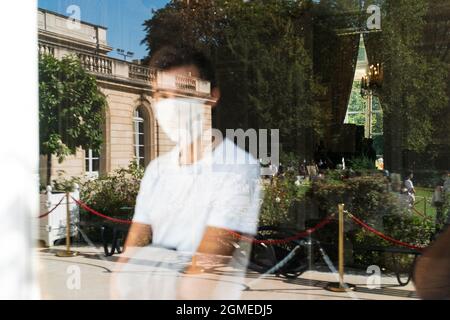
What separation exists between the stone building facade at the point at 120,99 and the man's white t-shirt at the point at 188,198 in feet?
0.21

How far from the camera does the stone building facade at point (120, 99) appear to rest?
5.78ft

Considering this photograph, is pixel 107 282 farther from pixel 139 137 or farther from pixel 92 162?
pixel 139 137

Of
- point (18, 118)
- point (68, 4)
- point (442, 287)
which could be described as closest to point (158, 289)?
point (18, 118)

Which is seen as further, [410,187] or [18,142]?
[410,187]

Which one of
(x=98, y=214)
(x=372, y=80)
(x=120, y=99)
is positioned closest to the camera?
(x=120, y=99)

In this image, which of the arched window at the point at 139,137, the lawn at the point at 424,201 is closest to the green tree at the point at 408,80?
the lawn at the point at 424,201

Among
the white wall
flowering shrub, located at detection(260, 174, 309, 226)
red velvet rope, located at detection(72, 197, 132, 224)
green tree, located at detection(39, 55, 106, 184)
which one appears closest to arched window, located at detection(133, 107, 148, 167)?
green tree, located at detection(39, 55, 106, 184)

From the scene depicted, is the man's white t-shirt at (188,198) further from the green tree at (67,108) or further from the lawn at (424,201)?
the lawn at (424,201)

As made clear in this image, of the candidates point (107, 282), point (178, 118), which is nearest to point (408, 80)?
point (178, 118)

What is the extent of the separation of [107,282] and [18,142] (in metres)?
0.61

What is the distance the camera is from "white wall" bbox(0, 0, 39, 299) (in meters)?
1.75

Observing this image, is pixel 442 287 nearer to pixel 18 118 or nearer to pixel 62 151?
pixel 62 151

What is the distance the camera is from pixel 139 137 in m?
1.77

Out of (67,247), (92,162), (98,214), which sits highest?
(92,162)
